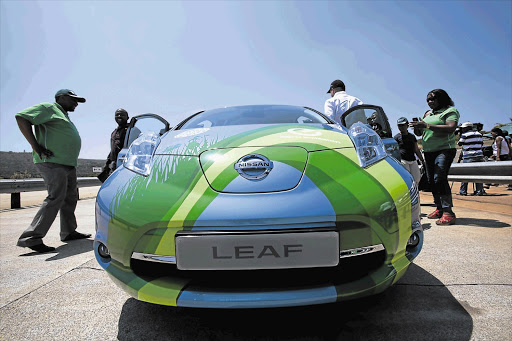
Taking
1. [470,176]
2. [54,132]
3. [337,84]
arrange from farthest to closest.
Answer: [470,176] → [337,84] → [54,132]

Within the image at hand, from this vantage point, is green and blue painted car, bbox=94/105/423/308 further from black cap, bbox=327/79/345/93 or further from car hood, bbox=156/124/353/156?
black cap, bbox=327/79/345/93

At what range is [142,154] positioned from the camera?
149 centimetres

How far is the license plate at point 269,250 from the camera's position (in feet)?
3.50

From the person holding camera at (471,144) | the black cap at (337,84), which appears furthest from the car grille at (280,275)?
the person holding camera at (471,144)

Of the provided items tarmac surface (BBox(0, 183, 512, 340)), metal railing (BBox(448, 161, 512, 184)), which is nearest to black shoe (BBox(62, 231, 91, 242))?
tarmac surface (BBox(0, 183, 512, 340))

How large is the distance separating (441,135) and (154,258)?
344 cm

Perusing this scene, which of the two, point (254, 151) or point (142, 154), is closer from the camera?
point (254, 151)

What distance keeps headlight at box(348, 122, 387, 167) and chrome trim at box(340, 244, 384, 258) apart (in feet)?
1.21

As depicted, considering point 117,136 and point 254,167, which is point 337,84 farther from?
point 254,167

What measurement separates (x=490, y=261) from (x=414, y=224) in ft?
4.19

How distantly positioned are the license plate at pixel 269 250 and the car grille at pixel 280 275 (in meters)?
0.07

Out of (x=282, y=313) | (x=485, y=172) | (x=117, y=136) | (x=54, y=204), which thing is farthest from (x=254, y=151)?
(x=485, y=172)

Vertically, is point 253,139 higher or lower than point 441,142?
lower

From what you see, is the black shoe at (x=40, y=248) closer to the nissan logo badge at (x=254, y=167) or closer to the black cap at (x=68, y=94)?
the black cap at (x=68, y=94)
